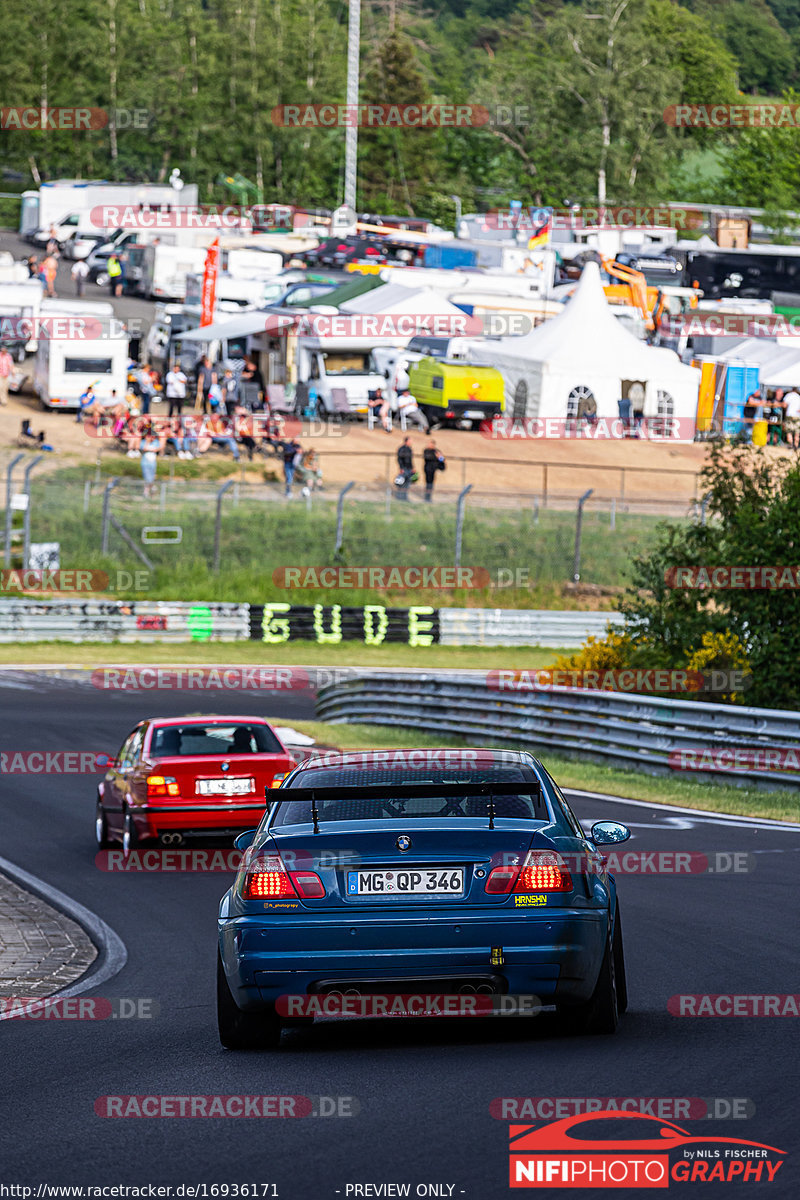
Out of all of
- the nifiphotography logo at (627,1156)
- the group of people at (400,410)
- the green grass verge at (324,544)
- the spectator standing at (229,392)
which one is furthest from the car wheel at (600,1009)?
the spectator standing at (229,392)

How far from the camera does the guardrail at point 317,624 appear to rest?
33.7 m

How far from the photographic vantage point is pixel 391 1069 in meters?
6.43

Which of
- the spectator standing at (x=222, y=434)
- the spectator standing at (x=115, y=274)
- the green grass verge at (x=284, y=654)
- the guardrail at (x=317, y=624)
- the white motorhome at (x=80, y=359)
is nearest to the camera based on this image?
the green grass verge at (x=284, y=654)

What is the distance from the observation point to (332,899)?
21.9 feet

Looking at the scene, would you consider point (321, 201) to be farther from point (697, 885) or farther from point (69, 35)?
point (697, 885)

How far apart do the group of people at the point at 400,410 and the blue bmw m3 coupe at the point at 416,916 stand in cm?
4187

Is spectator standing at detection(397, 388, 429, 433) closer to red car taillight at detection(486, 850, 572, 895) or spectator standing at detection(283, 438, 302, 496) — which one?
spectator standing at detection(283, 438, 302, 496)

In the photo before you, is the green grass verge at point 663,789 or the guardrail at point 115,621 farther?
the guardrail at point 115,621

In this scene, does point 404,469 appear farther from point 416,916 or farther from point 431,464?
point 416,916

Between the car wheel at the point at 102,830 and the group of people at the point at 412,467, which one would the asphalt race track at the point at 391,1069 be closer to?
the car wheel at the point at 102,830

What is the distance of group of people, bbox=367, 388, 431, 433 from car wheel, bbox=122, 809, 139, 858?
34.6 meters

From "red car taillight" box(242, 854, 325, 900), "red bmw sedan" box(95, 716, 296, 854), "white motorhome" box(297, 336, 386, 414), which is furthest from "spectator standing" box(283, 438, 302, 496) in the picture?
"red car taillight" box(242, 854, 325, 900)

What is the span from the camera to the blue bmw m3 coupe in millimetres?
6574

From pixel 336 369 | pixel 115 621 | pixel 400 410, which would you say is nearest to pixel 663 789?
pixel 115 621
